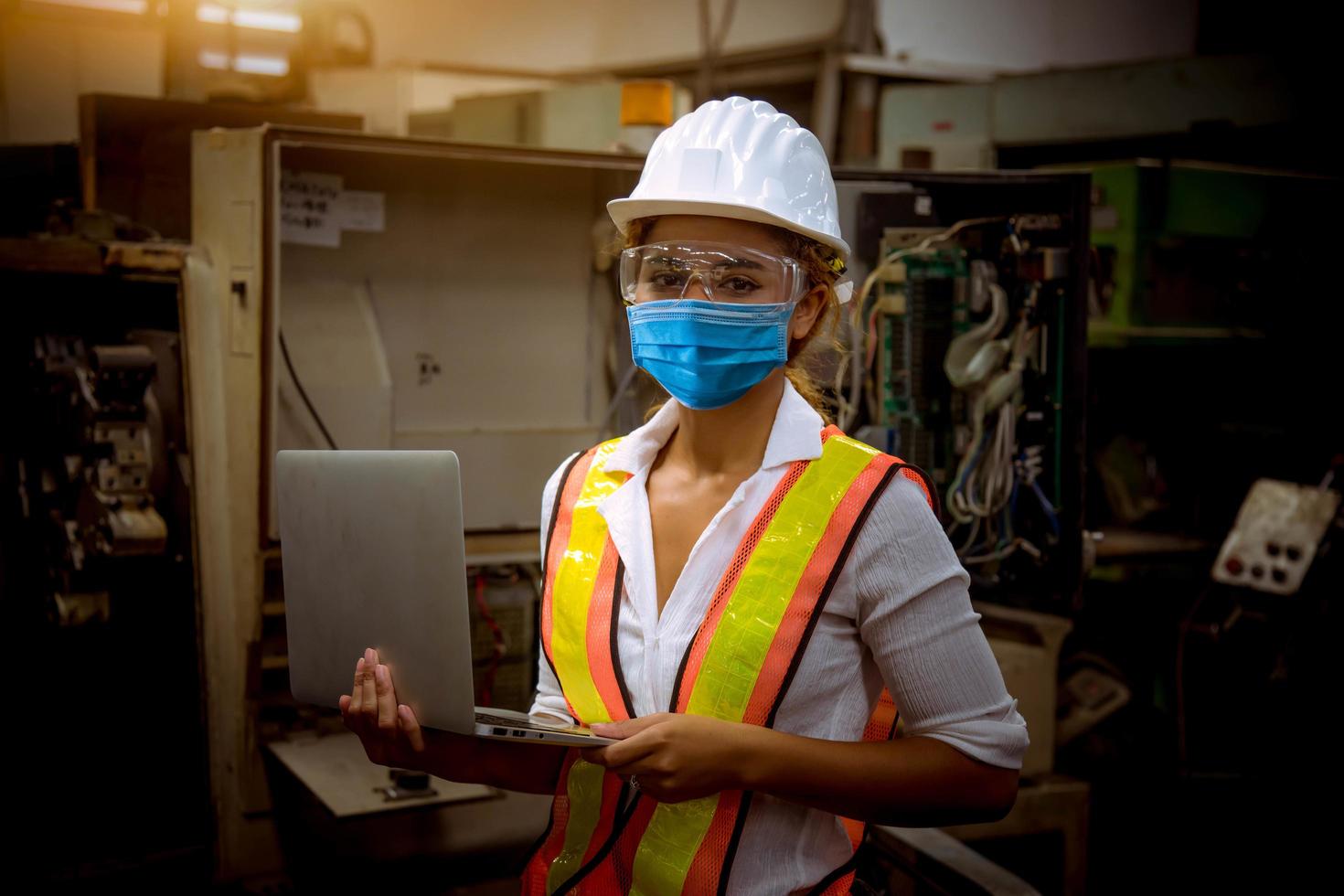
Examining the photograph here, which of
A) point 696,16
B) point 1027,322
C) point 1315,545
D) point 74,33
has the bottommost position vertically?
point 1315,545

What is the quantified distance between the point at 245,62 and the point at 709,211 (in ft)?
10.4

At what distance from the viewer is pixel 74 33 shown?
177 inches

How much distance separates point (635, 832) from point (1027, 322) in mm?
1667

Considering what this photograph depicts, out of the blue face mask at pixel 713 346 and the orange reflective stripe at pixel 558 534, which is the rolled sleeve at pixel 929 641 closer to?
the blue face mask at pixel 713 346

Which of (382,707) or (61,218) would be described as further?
(61,218)

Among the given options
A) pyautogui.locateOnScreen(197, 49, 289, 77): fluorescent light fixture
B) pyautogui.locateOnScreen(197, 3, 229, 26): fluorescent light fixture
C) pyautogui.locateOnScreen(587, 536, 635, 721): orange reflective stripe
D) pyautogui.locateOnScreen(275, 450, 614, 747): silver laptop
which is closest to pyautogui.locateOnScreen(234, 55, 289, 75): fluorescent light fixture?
pyautogui.locateOnScreen(197, 49, 289, 77): fluorescent light fixture

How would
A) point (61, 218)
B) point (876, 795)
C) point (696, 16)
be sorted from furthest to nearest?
point (696, 16) < point (61, 218) < point (876, 795)

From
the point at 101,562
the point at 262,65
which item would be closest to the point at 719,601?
the point at 101,562

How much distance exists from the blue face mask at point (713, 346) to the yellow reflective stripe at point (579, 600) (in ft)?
0.51

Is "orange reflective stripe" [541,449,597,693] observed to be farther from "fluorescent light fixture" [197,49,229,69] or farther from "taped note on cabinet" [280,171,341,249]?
"fluorescent light fixture" [197,49,229,69]

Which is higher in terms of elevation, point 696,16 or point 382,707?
point 696,16

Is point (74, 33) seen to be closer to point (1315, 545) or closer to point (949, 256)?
point (949, 256)

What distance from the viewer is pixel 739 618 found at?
1.22m

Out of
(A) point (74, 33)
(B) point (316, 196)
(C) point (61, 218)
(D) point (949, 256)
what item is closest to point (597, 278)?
(B) point (316, 196)
